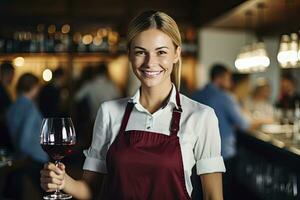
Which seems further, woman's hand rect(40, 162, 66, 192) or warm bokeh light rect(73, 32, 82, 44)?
warm bokeh light rect(73, 32, 82, 44)

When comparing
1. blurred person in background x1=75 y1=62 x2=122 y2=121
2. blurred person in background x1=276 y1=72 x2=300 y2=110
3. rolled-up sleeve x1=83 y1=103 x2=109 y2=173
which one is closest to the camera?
rolled-up sleeve x1=83 y1=103 x2=109 y2=173

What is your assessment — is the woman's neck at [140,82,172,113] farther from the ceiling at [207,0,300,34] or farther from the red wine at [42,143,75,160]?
the ceiling at [207,0,300,34]

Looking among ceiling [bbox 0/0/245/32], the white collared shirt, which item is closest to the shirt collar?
the white collared shirt

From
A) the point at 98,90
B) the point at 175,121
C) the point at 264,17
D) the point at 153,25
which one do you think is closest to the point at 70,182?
the point at 175,121

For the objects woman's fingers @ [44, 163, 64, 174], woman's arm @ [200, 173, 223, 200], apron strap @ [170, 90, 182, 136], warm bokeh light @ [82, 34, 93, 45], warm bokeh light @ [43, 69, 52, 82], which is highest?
warm bokeh light @ [82, 34, 93, 45]

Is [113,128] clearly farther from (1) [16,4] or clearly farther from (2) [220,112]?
(1) [16,4]

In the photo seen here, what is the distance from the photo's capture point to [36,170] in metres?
4.95

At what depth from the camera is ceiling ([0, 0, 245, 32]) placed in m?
7.55

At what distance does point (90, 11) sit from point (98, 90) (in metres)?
1.19

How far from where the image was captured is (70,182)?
70.9 inches

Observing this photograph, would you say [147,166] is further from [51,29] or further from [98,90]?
[51,29]

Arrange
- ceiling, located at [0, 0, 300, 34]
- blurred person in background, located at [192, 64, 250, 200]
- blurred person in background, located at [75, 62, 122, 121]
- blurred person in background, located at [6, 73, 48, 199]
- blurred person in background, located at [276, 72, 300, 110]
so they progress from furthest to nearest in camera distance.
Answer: blurred person in background, located at [75, 62, 122, 121] < ceiling, located at [0, 0, 300, 34] < blurred person in background, located at [276, 72, 300, 110] < blurred person in background, located at [192, 64, 250, 200] < blurred person in background, located at [6, 73, 48, 199]

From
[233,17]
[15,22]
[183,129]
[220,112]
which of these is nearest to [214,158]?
[183,129]

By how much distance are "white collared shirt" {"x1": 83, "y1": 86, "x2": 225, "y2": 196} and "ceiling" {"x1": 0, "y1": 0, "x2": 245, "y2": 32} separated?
5553mm
